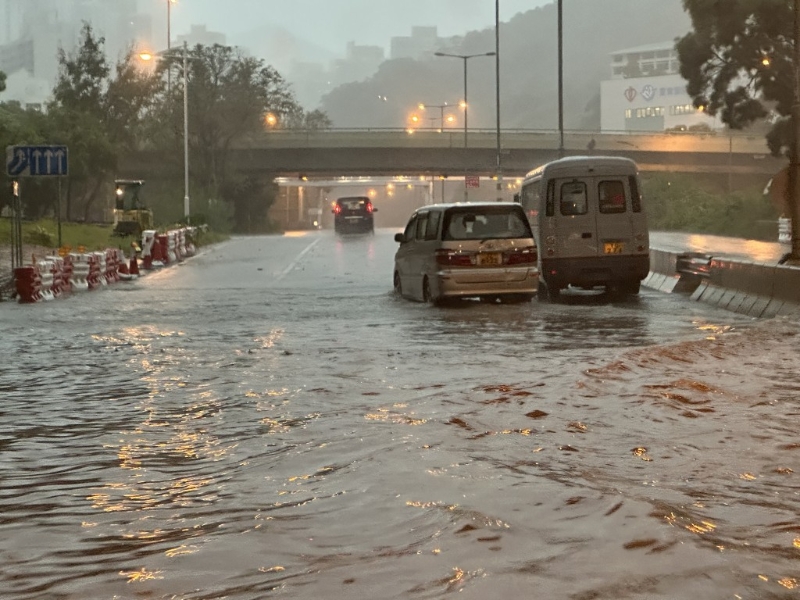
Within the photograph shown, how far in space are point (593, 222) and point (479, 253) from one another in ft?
9.32

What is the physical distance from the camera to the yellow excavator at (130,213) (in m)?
55.7

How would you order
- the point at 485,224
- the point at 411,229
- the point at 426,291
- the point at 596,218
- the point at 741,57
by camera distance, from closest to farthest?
the point at 485,224 < the point at 426,291 < the point at 596,218 < the point at 411,229 < the point at 741,57

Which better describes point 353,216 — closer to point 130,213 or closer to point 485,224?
point 130,213

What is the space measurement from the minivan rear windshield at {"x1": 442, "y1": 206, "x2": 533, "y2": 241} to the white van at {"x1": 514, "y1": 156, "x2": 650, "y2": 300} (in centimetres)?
170

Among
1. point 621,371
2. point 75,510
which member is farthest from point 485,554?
point 621,371

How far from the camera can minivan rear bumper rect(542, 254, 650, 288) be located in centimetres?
2261

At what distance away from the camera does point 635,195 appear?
2273 cm

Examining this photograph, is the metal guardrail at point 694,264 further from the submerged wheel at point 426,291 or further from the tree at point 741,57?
the tree at point 741,57

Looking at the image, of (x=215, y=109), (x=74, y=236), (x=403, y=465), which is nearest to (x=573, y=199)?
(x=403, y=465)

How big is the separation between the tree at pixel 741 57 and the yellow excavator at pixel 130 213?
26678 mm

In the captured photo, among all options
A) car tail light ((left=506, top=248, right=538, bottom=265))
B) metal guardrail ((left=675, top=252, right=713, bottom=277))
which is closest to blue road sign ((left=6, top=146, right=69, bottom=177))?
car tail light ((left=506, top=248, right=538, bottom=265))

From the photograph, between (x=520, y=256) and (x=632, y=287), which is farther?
(x=632, y=287)

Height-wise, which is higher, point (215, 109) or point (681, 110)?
point (681, 110)

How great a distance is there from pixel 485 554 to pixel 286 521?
116 cm
